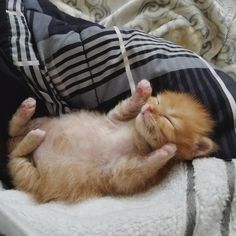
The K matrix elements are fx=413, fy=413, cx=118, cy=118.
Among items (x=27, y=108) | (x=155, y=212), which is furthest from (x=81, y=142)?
(x=155, y=212)

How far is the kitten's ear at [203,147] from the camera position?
112cm

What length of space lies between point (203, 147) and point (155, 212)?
0.80 feet

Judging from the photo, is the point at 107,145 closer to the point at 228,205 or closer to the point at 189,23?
the point at 228,205

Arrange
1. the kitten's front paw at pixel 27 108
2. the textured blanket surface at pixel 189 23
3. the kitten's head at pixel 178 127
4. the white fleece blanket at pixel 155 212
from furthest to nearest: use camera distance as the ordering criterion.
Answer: the textured blanket surface at pixel 189 23 → the kitten's front paw at pixel 27 108 → the kitten's head at pixel 178 127 → the white fleece blanket at pixel 155 212

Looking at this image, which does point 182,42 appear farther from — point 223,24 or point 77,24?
point 77,24

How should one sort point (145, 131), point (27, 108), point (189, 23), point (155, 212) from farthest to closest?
1. point (189, 23)
2. point (27, 108)
3. point (145, 131)
4. point (155, 212)

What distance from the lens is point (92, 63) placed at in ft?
4.30

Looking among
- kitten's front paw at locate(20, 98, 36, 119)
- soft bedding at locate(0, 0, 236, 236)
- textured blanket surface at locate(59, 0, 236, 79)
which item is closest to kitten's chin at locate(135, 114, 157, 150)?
soft bedding at locate(0, 0, 236, 236)

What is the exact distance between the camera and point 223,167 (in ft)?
3.51

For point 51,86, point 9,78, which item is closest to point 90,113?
point 51,86

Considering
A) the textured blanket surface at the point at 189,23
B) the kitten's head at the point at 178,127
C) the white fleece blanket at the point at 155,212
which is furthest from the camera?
the textured blanket surface at the point at 189,23

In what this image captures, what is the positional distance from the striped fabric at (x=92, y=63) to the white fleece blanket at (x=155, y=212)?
12.0 inches

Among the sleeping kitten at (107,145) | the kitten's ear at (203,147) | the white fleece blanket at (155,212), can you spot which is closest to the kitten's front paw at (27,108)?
the sleeping kitten at (107,145)

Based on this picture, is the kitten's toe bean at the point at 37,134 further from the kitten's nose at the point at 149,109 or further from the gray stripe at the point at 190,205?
the gray stripe at the point at 190,205
